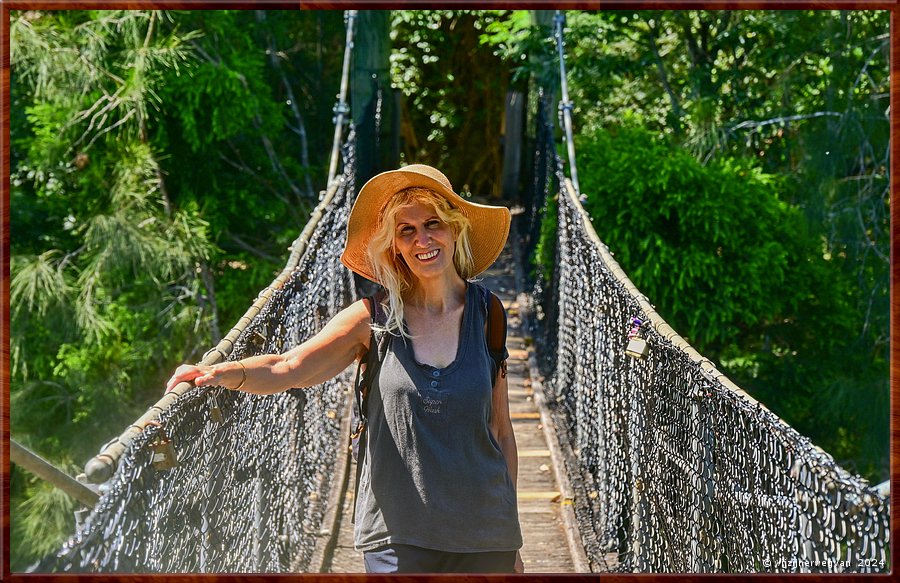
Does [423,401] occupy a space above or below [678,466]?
above

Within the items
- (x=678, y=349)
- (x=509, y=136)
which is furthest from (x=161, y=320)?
(x=678, y=349)

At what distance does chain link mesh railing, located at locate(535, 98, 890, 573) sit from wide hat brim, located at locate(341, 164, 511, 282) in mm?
364

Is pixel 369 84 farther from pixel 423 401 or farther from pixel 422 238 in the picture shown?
pixel 423 401

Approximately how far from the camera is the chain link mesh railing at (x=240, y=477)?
1238 millimetres

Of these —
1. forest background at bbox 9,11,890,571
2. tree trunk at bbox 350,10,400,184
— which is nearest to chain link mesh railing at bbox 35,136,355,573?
forest background at bbox 9,11,890,571

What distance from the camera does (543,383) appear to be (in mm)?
4188

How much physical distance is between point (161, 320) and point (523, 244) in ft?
7.70

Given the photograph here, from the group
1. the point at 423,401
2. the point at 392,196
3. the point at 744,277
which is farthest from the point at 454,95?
the point at 423,401

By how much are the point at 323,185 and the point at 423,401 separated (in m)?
7.32

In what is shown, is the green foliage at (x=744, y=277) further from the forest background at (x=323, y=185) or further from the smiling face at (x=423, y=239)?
the smiling face at (x=423, y=239)

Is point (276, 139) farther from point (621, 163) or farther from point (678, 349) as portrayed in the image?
point (678, 349)

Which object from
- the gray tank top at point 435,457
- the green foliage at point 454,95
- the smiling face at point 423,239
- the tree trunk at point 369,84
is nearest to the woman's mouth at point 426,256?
the smiling face at point 423,239

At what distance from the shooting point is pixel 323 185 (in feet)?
28.3

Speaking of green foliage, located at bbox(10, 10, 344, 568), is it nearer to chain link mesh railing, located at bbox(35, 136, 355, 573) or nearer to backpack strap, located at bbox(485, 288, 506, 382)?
chain link mesh railing, located at bbox(35, 136, 355, 573)
